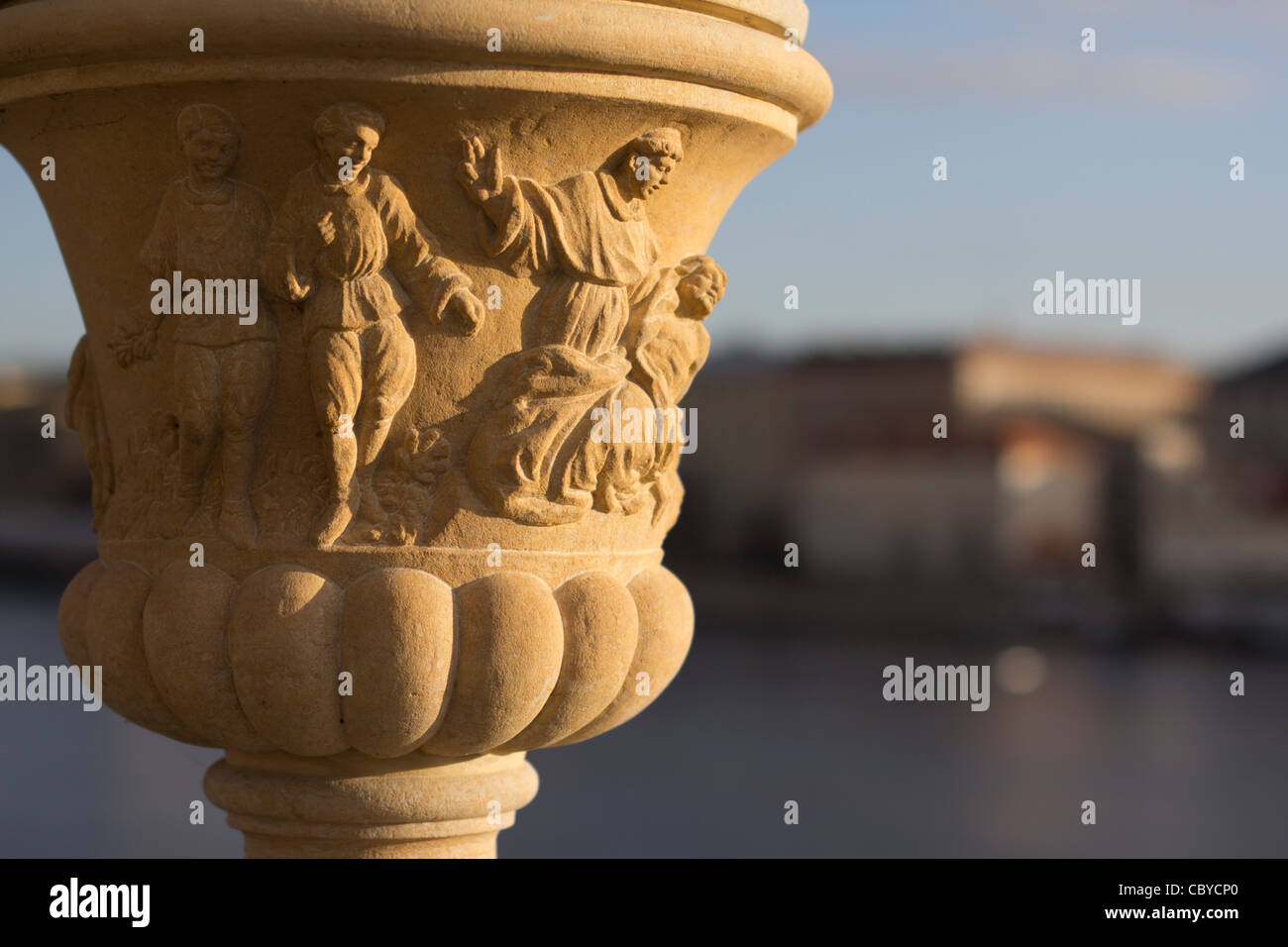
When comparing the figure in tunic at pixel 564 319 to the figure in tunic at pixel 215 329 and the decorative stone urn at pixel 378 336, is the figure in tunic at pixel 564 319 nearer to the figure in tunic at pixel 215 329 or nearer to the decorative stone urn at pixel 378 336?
the decorative stone urn at pixel 378 336

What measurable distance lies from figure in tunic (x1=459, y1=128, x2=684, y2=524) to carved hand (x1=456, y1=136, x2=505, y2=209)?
0.04m

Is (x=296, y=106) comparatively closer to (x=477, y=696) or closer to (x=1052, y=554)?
(x=477, y=696)

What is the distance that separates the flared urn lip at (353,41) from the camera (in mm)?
1993

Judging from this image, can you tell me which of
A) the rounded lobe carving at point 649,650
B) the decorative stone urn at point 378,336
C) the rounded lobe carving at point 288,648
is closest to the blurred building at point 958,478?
the rounded lobe carving at point 649,650

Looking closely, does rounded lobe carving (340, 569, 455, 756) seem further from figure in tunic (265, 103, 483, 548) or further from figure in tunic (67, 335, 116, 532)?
Answer: figure in tunic (67, 335, 116, 532)

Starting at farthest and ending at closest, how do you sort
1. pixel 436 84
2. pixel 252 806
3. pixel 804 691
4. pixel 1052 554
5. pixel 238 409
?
1. pixel 1052 554
2. pixel 804 691
3. pixel 252 806
4. pixel 238 409
5. pixel 436 84

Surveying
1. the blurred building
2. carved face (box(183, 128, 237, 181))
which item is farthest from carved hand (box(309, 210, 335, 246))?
the blurred building

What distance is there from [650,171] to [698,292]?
0.25 meters

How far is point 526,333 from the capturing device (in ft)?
7.29

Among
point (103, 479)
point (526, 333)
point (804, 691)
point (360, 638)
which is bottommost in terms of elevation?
point (804, 691)

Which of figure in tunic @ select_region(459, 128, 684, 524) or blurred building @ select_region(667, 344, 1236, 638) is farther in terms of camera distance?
blurred building @ select_region(667, 344, 1236, 638)

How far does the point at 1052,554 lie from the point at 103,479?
16.3 meters

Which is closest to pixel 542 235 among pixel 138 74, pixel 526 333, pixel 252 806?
pixel 526 333

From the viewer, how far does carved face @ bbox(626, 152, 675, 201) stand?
7.27 feet
